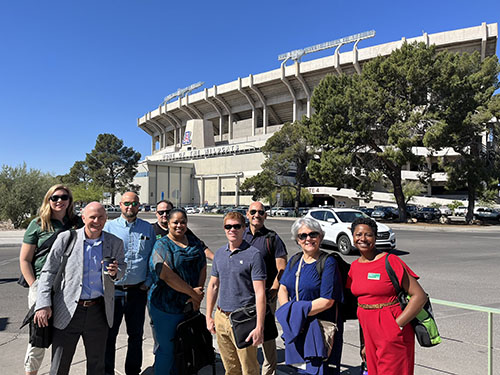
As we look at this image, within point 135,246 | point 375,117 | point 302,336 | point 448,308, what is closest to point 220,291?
point 302,336

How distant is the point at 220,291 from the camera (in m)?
3.10

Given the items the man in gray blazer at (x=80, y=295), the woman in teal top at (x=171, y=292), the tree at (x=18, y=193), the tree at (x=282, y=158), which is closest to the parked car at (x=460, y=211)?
the tree at (x=282, y=158)

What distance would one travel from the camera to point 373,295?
2711 mm

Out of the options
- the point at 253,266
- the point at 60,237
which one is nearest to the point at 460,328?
the point at 253,266

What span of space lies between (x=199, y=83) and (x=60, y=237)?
93345 mm

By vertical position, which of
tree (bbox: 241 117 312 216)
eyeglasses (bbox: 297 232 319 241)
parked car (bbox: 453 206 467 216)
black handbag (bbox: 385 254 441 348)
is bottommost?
parked car (bbox: 453 206 467 216)

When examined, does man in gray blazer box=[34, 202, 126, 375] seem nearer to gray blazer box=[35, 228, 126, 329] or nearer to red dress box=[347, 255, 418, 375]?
gray blazer box=[35, 228, 126, 329]

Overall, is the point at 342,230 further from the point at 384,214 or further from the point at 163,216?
the point at 384,214

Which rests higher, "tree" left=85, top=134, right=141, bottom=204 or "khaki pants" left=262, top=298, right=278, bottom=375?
"tree" left=85, top=134, right=141, bottom=204

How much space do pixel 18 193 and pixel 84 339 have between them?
79.7ft

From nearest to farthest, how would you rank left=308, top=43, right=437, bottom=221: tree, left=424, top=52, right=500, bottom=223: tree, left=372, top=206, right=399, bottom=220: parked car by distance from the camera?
1. left=424, top=52, right=500, bottom=223: tree
2. left=308, top=43, right=437, bottom=221: tree
3. left=372, top=206, right=399, bottom=220: parked car

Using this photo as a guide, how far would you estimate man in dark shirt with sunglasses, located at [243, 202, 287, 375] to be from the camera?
3.40m

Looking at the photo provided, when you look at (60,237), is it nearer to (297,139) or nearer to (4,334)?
(4,334)

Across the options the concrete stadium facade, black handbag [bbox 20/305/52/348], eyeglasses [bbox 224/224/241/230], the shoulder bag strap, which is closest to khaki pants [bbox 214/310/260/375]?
eyeglasses [bbox 224/224/241/230]
